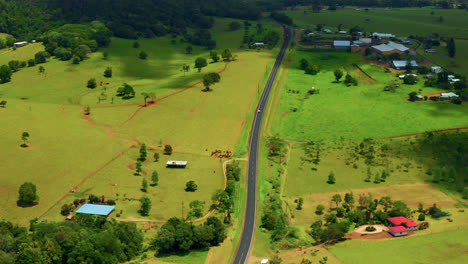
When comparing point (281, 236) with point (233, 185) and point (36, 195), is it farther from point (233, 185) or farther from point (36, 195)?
point (36, 195)

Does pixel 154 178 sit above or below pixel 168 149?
below

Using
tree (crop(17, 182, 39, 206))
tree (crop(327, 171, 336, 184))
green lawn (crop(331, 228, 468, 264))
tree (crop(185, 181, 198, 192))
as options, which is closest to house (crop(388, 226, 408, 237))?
green lawn (crop(331, 228, 468, 264))

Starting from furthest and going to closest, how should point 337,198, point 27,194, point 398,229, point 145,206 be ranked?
point 337,198 < point 27,194 < point 145,206 < point 398,229

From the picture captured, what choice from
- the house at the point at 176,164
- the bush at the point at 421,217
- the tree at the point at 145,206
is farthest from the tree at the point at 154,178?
the bush at the point at 421,217

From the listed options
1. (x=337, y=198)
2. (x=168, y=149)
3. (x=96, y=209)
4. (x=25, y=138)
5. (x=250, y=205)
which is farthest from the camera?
(x=25, y=138)

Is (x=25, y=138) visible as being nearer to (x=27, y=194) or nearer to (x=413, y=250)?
(x=27, y=194)

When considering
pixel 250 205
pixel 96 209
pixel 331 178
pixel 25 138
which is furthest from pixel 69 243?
pixel 331 178

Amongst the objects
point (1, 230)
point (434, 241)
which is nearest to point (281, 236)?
point (434, 241)
